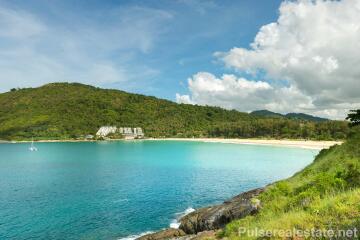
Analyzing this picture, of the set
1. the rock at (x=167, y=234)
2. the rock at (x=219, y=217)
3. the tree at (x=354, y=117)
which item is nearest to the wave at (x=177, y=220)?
the rock at (x=219, y=217)

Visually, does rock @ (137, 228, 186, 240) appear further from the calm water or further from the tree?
the tree

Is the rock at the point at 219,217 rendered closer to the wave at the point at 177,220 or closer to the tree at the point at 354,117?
the wave at the point at 177,220

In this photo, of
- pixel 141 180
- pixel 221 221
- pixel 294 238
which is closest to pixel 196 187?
pixel 141 180

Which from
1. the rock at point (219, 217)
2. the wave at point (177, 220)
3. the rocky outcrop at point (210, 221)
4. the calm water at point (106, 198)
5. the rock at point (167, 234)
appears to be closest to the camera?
the rock at point (219, 217)

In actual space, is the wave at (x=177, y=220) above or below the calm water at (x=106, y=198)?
below

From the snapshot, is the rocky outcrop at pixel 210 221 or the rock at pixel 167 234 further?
the rock at pixel 167 234

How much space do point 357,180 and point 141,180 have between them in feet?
164

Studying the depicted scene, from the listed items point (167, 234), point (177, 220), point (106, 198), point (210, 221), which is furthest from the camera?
point (106, 198)

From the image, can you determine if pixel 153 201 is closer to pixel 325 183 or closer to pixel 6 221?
pixel 6 221

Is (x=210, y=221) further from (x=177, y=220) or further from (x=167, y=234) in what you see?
(x=177, y=220)

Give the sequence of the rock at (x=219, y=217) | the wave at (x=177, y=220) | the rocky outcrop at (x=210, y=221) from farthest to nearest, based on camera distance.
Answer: the wave at (x=177, y=220), the rocky outcrop at (x=210, y=221), the rock at (x=219, y=217)

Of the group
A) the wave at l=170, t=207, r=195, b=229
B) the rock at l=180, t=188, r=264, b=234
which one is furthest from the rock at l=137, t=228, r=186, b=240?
the wave at l=170, t=207, r=195, b=229

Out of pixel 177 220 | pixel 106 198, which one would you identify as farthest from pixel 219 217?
pixel 106 198

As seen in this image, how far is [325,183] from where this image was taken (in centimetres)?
2127
